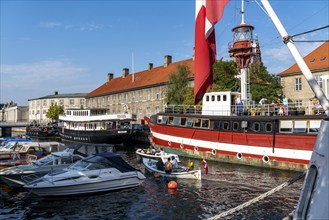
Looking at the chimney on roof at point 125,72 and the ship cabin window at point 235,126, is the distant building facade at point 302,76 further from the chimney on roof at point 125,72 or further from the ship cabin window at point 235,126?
the chimney on roof at point 125,72

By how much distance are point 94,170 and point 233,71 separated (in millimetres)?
30721

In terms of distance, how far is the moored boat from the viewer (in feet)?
151

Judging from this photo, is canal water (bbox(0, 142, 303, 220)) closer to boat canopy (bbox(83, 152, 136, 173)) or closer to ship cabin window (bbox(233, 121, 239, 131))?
boat canopy (bbox(83, 152, 136, 173))

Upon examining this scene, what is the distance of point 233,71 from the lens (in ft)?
142

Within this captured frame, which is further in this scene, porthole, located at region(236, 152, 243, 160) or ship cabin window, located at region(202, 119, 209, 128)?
ship cabin window, located at region(202, 119, 209, 128)

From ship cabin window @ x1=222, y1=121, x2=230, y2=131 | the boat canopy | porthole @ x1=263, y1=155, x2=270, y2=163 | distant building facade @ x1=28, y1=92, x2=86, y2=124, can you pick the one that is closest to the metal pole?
the boat canopy

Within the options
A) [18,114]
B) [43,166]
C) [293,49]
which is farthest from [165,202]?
[18,114]

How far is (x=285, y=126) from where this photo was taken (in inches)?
977

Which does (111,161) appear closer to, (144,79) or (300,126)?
(300,126)

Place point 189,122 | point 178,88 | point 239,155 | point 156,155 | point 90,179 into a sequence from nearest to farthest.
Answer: point 90,179 → point 156,155 → point 239,155 → point 189,122 → point 178,88

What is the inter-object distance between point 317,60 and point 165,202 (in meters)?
38.7

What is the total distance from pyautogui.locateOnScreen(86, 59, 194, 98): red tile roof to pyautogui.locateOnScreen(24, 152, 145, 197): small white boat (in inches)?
1649

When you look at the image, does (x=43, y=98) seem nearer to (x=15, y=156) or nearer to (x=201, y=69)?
(x=15, y=156)

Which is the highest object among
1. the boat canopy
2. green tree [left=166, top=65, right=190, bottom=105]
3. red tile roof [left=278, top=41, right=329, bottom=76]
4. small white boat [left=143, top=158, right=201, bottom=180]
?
red tile roof [left=278, top=41, right=329, bottom=76]
